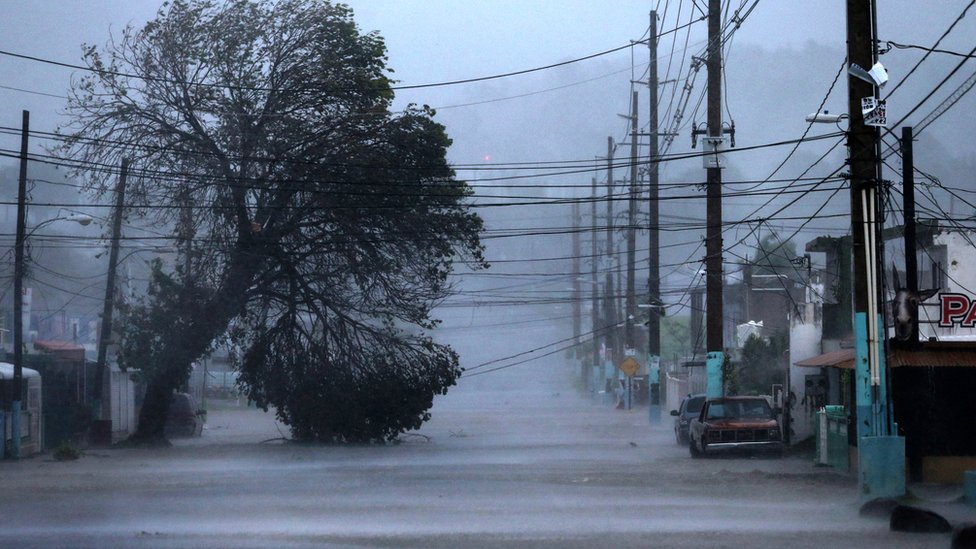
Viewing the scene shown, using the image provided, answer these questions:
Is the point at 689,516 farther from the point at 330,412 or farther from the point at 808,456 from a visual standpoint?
the point at 330,412

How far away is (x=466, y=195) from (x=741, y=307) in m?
45.9

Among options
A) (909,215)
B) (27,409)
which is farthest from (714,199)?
(27,409)

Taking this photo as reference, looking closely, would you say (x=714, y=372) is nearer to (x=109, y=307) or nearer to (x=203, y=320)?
(x=203, y=320)

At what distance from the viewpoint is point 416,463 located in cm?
2927

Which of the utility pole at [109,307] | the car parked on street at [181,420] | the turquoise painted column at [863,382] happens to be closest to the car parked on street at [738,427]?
the turquoise painted column at [863,382]

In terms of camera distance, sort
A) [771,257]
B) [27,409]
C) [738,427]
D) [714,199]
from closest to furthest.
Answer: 1. [738,427]
2. [714,199]
3. [27,409]
4. [771,257]

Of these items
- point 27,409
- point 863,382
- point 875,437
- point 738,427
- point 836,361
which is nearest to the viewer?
point 875,437

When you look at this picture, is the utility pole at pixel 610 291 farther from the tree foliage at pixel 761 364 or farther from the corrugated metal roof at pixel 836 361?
the corrugated metal roof at pixel 836 361

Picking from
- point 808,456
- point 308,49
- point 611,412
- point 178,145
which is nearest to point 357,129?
point 308,49

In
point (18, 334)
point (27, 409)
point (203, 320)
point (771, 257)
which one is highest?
point (771, 257)

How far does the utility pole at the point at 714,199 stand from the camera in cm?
2942

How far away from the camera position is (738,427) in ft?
94.4

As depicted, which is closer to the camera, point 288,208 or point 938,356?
point 938,356

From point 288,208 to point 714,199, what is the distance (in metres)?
14.2
